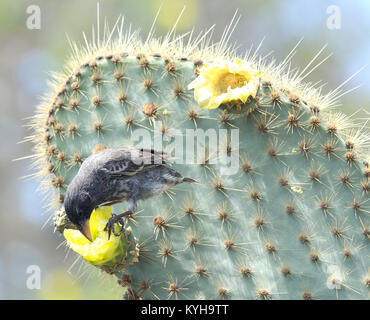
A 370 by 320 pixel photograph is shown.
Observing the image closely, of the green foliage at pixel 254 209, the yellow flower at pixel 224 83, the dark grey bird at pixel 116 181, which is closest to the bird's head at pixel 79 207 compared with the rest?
the dark grey bird at pixel 116 181

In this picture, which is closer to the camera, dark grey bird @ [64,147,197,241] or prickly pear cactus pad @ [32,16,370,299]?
dark grey bird @ [64,147,197,241]

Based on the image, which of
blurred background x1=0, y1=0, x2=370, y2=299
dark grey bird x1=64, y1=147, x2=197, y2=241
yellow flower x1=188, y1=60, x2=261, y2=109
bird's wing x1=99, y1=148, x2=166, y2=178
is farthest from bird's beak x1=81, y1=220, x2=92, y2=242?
blurred background x1=0, y1=0, x2=370, y2=299

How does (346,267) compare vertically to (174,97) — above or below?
below

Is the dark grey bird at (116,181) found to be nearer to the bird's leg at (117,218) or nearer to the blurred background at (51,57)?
the bird's leg at (117,218)

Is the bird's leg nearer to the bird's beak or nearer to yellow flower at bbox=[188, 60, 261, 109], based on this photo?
the bird's beak

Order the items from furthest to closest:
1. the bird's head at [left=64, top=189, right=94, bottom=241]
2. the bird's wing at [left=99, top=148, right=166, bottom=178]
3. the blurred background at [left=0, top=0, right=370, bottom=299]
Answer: the blurred background at [left=0, top=0, right=370, bottom=299] < the bird's wing at [left=99, top=148, right=166, bottom=178] < the bird's head at [left=64, top=189, right=94, bottom=241]

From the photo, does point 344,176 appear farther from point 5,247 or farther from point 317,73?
point 5,247
